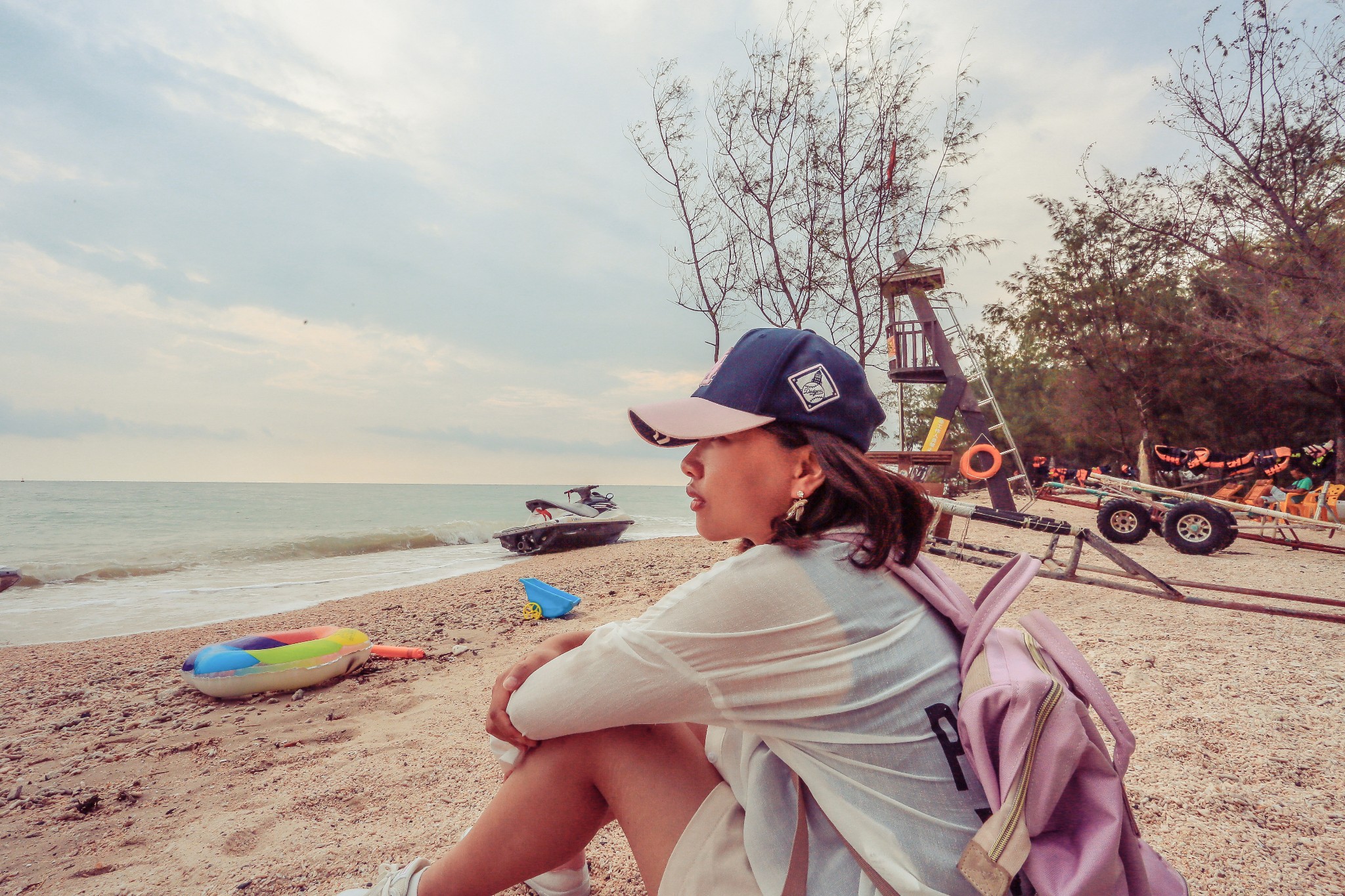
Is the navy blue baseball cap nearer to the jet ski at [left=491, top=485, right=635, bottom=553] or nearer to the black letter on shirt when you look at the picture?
the black letter on shirt

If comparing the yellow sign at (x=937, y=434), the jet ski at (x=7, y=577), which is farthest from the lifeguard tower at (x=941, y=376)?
the jet ski at (x=7, y=577)

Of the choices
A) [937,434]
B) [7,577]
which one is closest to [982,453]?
[937,434]

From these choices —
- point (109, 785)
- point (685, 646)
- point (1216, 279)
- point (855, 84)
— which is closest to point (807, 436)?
point (685, 646)

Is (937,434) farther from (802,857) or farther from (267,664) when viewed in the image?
(802,857)

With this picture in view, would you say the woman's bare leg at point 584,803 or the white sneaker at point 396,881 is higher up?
the woman's bare leg at point 584,803

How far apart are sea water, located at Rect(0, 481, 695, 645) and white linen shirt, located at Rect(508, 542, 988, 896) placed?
25.8 feet

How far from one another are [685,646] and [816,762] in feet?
0.86

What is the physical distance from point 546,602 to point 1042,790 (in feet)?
17.4

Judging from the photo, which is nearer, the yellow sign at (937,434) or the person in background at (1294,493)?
the yellow sign at (937,434)

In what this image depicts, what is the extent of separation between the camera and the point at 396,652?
4438 millimetres

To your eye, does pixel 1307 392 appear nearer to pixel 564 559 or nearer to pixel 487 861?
pixel 564 559

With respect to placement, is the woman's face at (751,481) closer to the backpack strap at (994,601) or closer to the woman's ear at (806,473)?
the woman's ear at (806,473)

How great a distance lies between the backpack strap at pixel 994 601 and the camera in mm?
948

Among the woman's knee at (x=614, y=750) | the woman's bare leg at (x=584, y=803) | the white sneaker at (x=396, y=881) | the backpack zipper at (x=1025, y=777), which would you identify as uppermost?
the backpack zipper at (x=1025, y=777)
